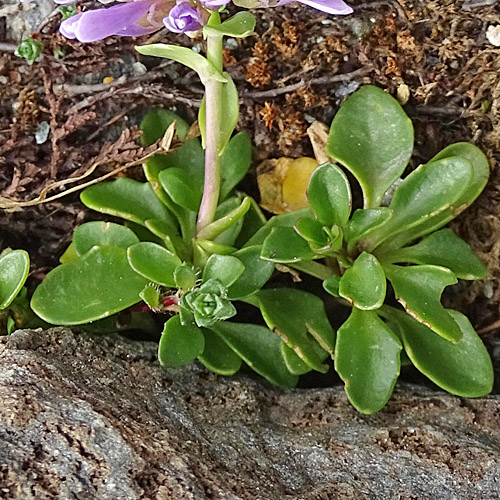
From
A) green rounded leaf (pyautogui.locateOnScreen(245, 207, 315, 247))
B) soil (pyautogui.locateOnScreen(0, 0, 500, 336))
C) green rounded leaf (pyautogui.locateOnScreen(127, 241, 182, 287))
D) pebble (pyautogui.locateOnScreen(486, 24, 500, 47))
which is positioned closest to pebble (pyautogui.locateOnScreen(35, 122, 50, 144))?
soil (pyautogui.locateOnScreen(0, 0, 500, 336))

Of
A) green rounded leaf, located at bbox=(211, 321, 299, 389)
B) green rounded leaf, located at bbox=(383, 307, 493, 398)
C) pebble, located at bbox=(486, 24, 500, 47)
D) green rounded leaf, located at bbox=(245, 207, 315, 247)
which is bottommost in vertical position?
green rounded leaf, located at bbox=(383, 307, 493, 398)

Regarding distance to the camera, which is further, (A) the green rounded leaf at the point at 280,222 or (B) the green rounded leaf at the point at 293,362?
(A) the green rounded leaf at the point at 280,222

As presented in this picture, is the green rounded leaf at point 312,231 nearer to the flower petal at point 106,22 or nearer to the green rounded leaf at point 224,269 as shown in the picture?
the green rounded leaf at point 224,269

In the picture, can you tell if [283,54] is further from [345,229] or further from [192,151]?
[345,229]

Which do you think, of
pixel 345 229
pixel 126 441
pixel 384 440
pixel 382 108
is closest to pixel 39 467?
pixel 126 441

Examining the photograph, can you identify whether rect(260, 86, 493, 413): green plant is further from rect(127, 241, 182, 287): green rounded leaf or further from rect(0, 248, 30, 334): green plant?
rect(0, 248, 30, 334): green plant

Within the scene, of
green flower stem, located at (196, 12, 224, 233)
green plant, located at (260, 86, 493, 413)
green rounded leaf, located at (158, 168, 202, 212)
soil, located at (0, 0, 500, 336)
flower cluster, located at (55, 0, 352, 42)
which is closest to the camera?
flower cluster, located at (55, 0, 352, 42)

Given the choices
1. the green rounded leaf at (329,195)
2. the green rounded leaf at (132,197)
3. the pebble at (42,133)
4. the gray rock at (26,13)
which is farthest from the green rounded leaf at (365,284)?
the gray rock at (26,13)
